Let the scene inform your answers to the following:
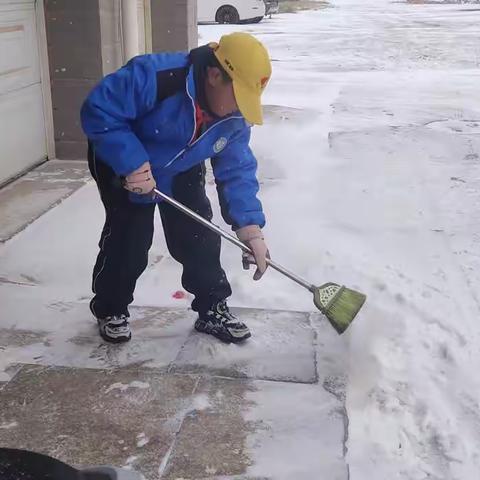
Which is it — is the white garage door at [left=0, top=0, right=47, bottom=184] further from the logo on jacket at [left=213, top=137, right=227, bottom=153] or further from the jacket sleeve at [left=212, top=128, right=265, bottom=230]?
the logo on jacket at [left=213, top=137, right=227, bottom=153]

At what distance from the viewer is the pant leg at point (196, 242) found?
3.27m

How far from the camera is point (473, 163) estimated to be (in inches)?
267

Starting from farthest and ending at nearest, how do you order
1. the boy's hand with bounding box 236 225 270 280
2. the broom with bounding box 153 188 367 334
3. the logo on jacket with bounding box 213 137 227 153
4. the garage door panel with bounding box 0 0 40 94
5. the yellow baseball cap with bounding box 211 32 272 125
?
the garage door panel with bounding box 0 0 40 94 → the broom with bounding box 153 188 367 334 → the boy's hand with bounding box 236 225 270 280 → the logo on jacket with bounding box 213 137 227 153 → the yellow baseball cap with bounding box 211 32 272 125

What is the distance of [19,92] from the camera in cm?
596

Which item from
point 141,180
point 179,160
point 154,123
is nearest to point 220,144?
point 179,160

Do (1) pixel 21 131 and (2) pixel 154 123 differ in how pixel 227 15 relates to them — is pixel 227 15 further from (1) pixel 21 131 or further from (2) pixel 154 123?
(2) pixel 154 123

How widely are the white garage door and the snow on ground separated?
69 cm

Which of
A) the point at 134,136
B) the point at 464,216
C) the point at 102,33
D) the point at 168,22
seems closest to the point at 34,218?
the point at 102,33

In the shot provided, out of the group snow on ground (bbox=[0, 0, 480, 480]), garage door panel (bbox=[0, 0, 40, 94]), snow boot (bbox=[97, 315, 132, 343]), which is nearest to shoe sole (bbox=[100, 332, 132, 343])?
snow boot (bbox=[97, 315, 132, 343])

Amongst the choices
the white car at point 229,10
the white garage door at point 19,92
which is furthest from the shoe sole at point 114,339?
the white car at point 229,10

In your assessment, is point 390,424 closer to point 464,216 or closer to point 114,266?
point 114,266

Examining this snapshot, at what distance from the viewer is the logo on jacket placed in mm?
3011

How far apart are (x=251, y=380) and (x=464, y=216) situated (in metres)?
2.84

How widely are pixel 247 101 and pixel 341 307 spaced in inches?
45.4
